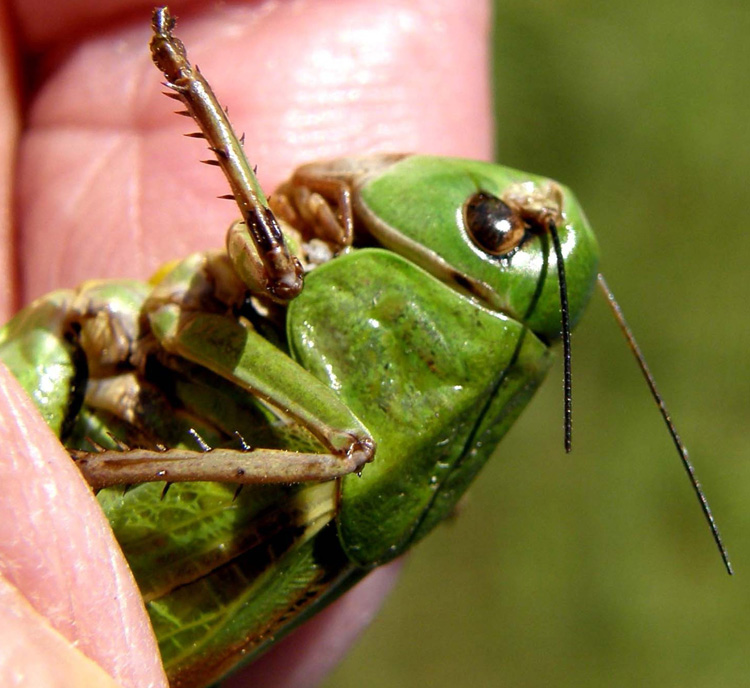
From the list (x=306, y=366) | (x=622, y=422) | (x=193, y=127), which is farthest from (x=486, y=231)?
(x=622, y=422)

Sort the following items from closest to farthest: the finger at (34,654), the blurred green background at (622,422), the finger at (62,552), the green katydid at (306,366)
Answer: the finger at (34,654) < the finger at (62,552) < the green katydid at (306,366) < the blurred green background at (622,422)

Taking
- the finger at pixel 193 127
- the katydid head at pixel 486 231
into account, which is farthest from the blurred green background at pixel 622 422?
the katydid head at pixel 486 231

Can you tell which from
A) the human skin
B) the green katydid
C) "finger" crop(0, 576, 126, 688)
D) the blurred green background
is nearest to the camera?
"finger" crop(0, 576, 126, 688)

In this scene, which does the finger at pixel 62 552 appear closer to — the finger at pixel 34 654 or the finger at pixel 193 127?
the finger at pixel 34 654

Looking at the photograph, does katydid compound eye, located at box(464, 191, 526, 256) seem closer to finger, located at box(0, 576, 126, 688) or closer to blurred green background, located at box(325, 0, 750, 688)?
finger, located at box(0, 576, 126, 688)

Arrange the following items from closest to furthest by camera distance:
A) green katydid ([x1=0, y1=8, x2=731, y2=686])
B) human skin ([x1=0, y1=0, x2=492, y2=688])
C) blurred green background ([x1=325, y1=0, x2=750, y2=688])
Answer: green katydid ([x1=0, y1=8, x2=731, y2=686]), human skin ([x1=0, y1=0, x2=492, y2=688]), blurred green background ([x1=325, y1=0, x2=750, y2=688])

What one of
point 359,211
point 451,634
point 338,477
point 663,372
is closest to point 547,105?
point 663,372

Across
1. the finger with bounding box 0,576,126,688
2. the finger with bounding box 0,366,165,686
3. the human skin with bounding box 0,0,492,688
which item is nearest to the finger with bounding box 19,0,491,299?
the human skin with bounding box 0,0,492,688
